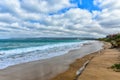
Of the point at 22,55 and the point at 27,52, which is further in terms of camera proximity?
the point at 27,52

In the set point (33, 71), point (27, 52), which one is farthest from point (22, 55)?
point (33, 71)

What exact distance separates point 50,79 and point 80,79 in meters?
2.43

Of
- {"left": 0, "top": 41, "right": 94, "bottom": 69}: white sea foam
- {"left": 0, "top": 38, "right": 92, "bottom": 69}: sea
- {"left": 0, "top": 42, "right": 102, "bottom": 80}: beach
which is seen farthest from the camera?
{"left": 0, "top": 38, "right": 92, "bottom": 69}: sea

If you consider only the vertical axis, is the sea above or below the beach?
above

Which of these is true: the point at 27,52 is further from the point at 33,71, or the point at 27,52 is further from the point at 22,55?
the point at 33,71

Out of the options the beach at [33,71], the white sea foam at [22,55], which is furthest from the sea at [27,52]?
the beach at [33,71]

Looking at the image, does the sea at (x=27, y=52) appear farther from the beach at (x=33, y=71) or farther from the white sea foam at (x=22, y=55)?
the beach at (x=33, y=71)

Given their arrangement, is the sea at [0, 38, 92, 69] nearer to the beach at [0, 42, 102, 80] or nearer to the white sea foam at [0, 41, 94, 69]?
the white sea foam at [0, 41, 94, 69]

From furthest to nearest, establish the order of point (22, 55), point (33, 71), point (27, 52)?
point (27, 52) → point (22, 55) → point (33, 71)

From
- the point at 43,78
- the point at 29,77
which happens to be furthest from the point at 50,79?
the point at 29,77

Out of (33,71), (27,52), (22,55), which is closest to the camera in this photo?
(33,71)

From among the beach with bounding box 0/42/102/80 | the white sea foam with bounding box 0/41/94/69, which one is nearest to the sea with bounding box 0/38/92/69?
the white sea foam with bounding box 0/41/94/69

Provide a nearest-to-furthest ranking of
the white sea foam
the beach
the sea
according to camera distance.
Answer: the beach → the white sea foam → the sea

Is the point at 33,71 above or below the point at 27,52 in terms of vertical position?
below
